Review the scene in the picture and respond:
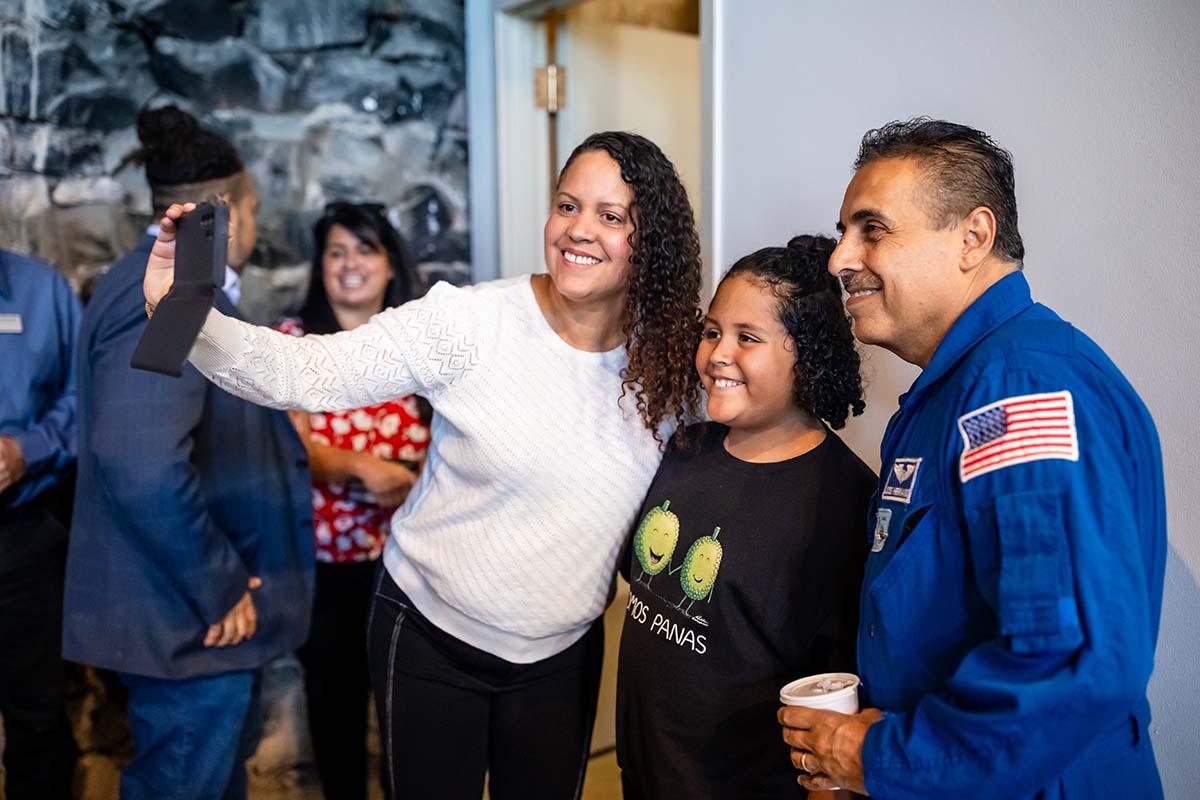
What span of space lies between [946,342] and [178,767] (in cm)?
162

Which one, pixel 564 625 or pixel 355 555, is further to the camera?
pixel 355 555

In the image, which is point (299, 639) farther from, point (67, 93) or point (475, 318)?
point (67, 93)

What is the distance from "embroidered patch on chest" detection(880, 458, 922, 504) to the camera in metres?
1.06

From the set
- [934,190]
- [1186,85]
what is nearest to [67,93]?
[934,190]

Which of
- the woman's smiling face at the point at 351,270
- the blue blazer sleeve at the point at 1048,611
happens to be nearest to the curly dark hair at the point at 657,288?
the blue blazer sleeve at the point at 1048,611

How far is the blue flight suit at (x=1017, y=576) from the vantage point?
2.86 ft

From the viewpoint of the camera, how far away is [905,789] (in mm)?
961

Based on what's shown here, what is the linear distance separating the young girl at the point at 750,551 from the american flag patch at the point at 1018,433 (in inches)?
14.8

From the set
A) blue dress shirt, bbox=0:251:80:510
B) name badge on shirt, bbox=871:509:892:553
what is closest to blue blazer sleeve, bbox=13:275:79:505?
blue dress shirt, bbox=0:251:80:510

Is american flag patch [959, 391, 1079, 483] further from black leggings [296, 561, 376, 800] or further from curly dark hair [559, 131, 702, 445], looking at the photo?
black leggings [296, 561, 376, 800]

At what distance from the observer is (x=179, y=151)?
192 centimetres

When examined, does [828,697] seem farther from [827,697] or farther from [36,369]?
[36,369]

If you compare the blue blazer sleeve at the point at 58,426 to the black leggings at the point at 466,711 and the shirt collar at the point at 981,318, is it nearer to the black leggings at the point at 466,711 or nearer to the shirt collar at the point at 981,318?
the black leggings at the point at 466,711

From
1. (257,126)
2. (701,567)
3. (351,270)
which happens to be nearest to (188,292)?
(701,567)
